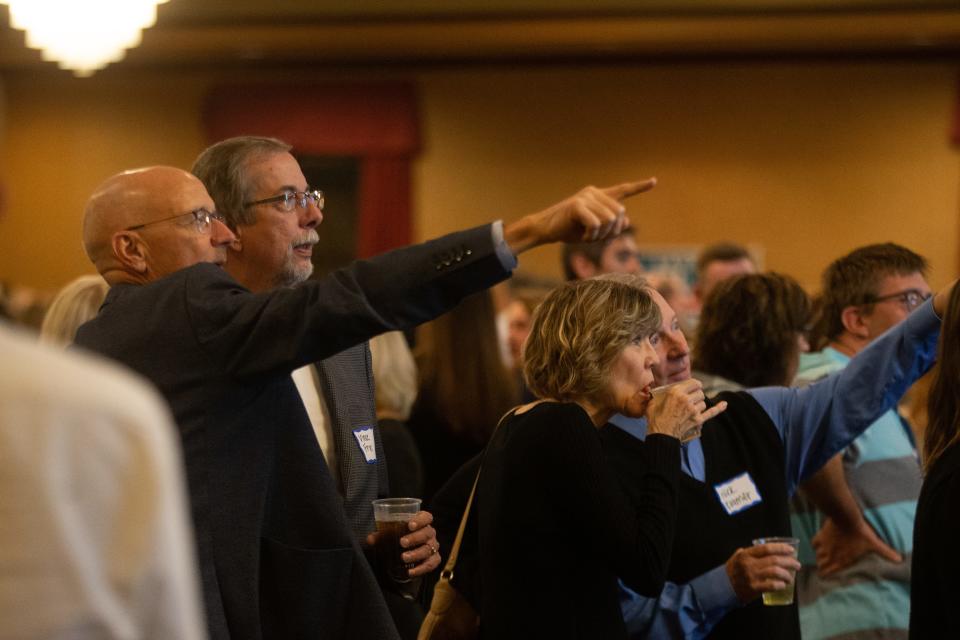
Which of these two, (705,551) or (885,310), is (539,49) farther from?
(705,551)

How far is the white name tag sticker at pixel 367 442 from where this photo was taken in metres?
2.44

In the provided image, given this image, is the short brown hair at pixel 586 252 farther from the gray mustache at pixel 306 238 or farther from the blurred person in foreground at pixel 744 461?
the gray mustache at pixel 306 238

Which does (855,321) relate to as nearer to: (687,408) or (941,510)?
(687,408)

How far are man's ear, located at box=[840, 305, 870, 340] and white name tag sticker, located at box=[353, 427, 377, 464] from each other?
141 centimetres

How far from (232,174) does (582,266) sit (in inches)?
123

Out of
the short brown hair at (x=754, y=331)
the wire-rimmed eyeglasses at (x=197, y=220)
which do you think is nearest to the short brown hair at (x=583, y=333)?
the wire-rimmed eyeglasses at (x=197, y=220)

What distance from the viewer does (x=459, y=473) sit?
246 centimetres

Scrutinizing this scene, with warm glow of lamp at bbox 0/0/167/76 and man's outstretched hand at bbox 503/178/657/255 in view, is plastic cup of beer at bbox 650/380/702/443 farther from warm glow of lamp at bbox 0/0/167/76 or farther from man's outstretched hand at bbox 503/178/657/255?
warm glow of lamp at bbox 0/0/167/76

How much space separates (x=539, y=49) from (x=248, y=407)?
7.90 meters

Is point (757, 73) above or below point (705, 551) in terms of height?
above

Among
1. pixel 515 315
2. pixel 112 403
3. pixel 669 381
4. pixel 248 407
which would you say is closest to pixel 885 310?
pixel 669 381

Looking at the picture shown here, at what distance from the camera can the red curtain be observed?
389 inches

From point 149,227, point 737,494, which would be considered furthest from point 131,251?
point 737,494

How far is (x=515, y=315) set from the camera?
536cm
